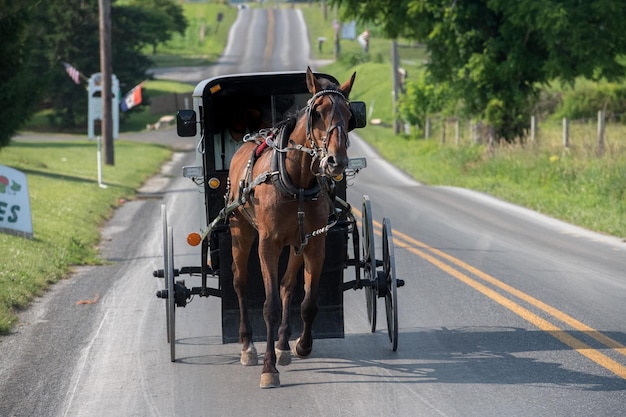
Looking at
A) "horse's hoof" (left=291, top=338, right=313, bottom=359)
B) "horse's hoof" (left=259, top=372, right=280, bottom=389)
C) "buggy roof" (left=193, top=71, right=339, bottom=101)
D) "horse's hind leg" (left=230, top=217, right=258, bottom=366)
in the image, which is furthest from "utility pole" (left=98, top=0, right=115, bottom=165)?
"horse's hoof" (left=259, top=372, right=280, bottom=389)

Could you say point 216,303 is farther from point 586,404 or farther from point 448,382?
point 586,404

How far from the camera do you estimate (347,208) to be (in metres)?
9.47

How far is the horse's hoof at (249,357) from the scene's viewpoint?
29.3 feet

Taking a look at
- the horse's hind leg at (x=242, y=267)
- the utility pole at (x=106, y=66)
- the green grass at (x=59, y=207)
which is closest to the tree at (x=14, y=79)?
the green grass at (x=59, y=207)

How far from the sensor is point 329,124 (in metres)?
7.66

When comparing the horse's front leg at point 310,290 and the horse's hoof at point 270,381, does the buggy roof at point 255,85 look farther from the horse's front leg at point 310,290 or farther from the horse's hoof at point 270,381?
the horse's hoof at point 270,381

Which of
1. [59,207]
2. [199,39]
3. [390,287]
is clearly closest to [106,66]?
[59,207]

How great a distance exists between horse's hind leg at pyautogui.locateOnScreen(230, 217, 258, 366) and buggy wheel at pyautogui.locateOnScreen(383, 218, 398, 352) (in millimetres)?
1170

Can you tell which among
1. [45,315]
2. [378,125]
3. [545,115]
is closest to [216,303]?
[45,315]

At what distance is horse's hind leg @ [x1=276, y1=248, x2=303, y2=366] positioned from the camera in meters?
8.77

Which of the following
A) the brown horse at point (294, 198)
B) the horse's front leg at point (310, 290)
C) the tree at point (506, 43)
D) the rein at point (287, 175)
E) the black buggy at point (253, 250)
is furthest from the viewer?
the tree at point (506, 43)

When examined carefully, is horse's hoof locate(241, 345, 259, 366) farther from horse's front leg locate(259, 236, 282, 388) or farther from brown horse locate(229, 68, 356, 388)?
horse's front leg locate(259, 236, 282, 388)

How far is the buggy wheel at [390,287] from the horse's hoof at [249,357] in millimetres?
1151

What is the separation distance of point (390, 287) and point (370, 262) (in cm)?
39
